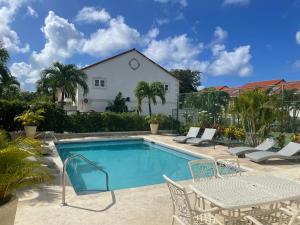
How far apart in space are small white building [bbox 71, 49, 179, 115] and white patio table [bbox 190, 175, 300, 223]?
86.8 feet

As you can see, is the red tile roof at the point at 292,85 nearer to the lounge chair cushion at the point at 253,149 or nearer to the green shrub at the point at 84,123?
the lounge chair cushion at the point at 253,149

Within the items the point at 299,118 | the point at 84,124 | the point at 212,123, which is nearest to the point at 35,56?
the point at 84,124

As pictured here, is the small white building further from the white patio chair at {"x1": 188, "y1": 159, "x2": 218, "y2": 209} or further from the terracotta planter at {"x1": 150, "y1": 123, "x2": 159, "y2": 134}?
the white patio chair at {"x1": 188, "y1": 159, "x2": 218, "y2": 209}

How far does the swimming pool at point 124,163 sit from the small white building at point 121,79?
13.8 m

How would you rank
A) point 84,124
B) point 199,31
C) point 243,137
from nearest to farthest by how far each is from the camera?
point 243,137 → point 84,124 → point 199,31

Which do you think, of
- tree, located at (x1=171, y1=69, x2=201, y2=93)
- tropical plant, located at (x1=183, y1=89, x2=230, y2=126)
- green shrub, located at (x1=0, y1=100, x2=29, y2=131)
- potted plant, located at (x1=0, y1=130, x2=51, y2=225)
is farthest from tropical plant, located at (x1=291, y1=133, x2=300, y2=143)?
tree, located at (x1=171, y1=69, x2=201, y2=93)

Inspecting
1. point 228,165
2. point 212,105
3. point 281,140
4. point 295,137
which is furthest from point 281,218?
point 212,105

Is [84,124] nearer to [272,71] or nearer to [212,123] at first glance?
[212,123]

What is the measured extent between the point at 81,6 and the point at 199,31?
12282 mm

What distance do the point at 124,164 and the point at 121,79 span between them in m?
20.6

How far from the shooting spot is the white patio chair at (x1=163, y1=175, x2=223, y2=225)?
142 inches

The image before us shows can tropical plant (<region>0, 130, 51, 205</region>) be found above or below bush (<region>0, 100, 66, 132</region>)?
below

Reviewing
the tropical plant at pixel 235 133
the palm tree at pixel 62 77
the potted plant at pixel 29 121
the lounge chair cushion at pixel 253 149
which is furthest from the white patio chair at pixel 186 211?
the palm tree at pixel 62 77

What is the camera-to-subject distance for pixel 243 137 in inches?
540
